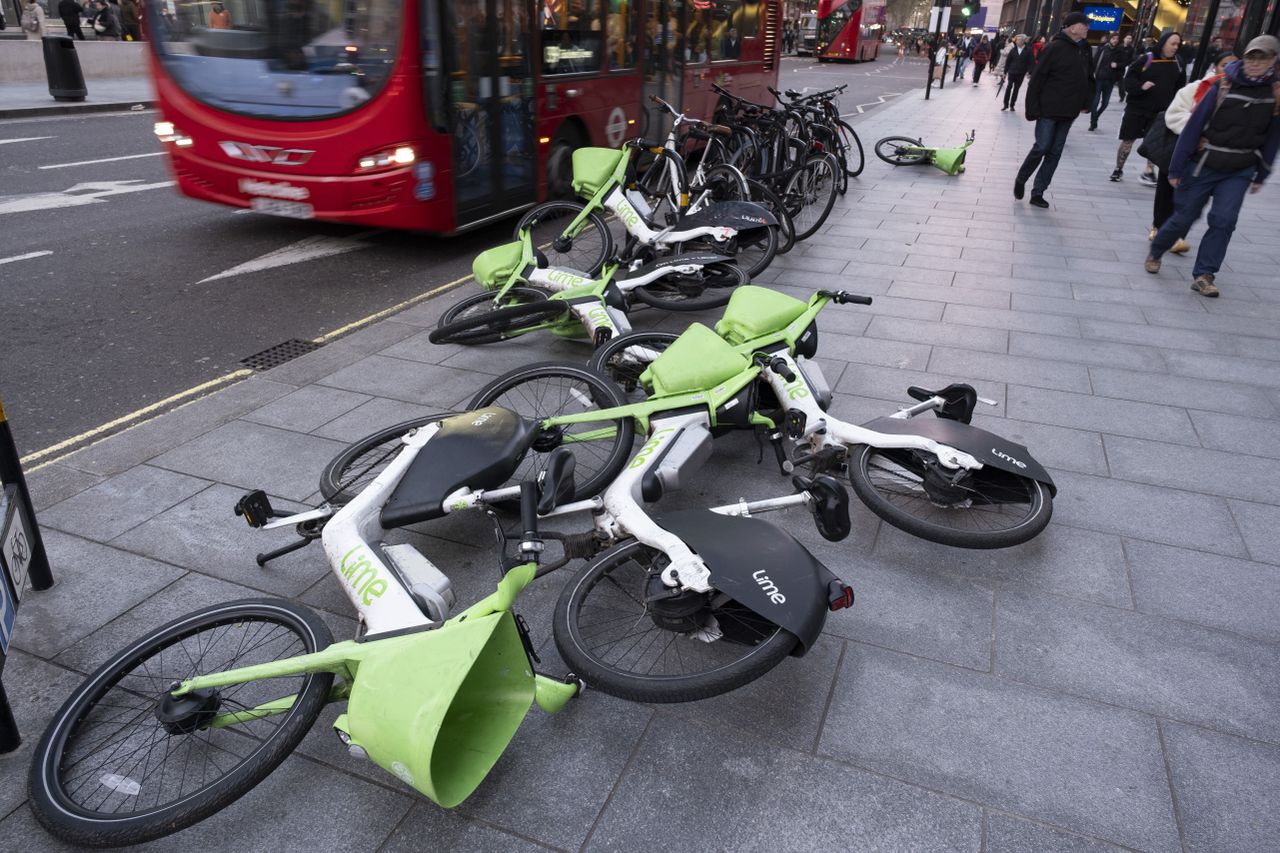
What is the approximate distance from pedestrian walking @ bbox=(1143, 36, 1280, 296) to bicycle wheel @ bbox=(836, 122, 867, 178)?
5064 millimetres

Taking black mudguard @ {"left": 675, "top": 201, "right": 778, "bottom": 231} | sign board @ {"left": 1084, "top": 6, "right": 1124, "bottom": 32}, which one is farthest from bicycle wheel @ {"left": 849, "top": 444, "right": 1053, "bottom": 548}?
sign board @ {"left": 1084, "top": 6, "right": 1124, "bottom": 32}

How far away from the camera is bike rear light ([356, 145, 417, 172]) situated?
6887mm

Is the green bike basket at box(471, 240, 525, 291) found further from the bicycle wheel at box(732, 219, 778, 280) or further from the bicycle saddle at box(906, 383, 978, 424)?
the bicycle saddle at box(906, 383, 978, 424)

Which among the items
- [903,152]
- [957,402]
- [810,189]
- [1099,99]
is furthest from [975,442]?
[1099,99]

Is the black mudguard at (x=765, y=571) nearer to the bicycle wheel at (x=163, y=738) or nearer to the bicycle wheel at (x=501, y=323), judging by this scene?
the bicycle wheel at (x=163, y=738)

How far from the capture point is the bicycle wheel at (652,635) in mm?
2334

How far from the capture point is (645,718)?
251 centimetres

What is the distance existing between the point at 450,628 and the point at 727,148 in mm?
8694

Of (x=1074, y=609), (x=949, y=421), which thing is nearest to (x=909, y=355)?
(x=949, y=421)

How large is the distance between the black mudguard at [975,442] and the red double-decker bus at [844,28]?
41879 mm

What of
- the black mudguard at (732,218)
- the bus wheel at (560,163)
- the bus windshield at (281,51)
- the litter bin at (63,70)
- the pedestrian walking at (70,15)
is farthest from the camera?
the pedestrian walking at (70,15)

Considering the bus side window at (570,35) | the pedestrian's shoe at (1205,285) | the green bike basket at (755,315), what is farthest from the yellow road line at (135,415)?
the pedestrian's shoe at (1205,285)

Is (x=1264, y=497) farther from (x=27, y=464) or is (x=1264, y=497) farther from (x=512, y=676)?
(x=27, y=464)

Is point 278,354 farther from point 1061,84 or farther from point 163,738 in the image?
point 1061,84
